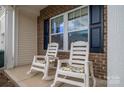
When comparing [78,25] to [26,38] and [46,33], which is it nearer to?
[46,33]

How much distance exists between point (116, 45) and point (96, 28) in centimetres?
235

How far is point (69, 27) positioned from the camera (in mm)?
5445

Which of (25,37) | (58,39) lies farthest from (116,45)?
(25,37)

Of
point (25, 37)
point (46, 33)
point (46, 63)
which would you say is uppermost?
point (46, 33)

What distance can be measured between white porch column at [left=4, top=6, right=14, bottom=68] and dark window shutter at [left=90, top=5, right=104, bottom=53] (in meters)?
3.42

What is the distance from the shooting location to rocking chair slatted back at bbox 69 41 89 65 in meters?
3.71

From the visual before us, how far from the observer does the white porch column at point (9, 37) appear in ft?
20.9

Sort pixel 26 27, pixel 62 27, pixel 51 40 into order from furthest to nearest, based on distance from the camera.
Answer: pixel 26 27
pixel 51 40
pixel 62 27

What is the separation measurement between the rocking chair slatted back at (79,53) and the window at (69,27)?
732 millimetres
